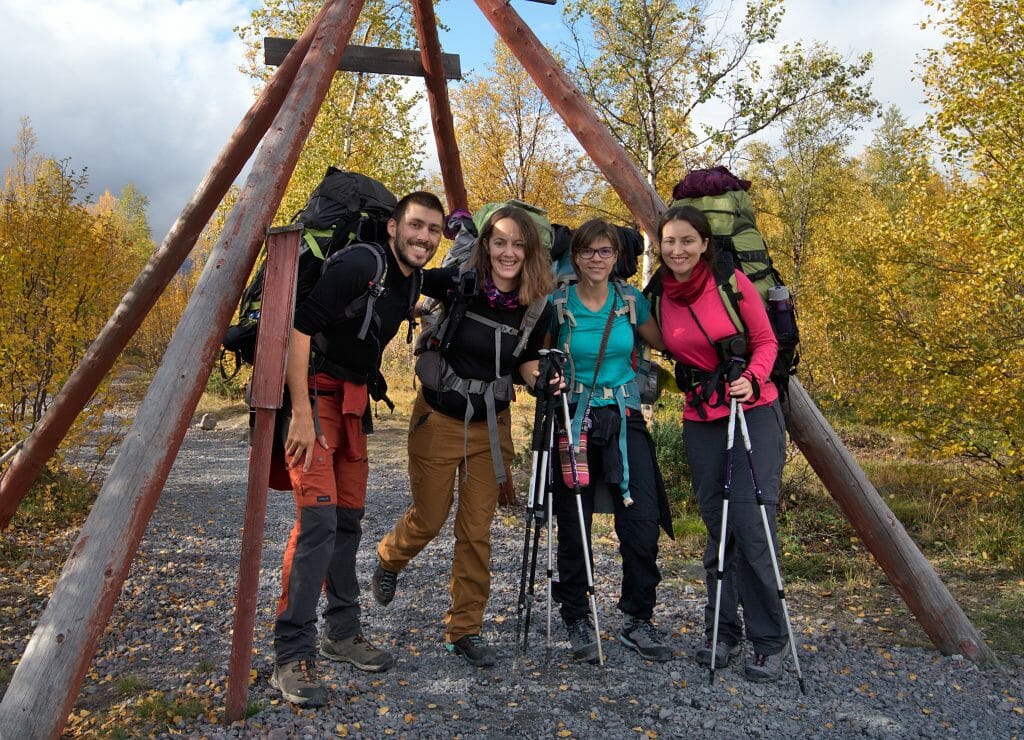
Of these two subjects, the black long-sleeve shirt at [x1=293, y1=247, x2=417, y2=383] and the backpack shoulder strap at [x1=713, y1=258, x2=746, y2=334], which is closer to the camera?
the black long-sleeve shirt at [x1=293, y1=247, x2=417, y2=383]

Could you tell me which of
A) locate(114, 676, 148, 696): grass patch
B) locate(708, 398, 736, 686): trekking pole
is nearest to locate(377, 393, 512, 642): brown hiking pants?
locate(708, 398, 736, 686): trekking pole

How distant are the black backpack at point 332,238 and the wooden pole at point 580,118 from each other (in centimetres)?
159

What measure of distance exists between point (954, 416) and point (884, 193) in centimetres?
3180

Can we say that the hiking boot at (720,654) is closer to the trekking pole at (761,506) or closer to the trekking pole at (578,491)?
the trekking pole at (761,506)

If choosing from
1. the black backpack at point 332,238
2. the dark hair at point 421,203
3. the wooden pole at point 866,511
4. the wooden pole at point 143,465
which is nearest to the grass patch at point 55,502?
the black backpack at point 332,238

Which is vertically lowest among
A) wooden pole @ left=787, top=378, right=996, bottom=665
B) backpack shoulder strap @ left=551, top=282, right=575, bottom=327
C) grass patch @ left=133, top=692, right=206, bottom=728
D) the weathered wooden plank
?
grass patch @ left=133, top=692, right=206, bottom=728

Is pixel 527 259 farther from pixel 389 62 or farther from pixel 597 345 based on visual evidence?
pixel 389 62

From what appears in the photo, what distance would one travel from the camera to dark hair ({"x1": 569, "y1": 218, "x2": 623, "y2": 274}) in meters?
4.19

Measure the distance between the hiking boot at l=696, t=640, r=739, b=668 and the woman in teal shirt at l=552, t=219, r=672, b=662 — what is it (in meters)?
0.18

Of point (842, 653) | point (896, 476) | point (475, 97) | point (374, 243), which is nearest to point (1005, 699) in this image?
point (842, 653)

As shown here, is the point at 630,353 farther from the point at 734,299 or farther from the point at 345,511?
the point at 345,511

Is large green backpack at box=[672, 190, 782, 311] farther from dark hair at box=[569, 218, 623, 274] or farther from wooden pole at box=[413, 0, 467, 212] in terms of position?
wooden pole at box=[413, 0, 467, 212]

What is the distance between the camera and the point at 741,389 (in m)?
3.94

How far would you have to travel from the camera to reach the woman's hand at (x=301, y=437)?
3.62 meters
